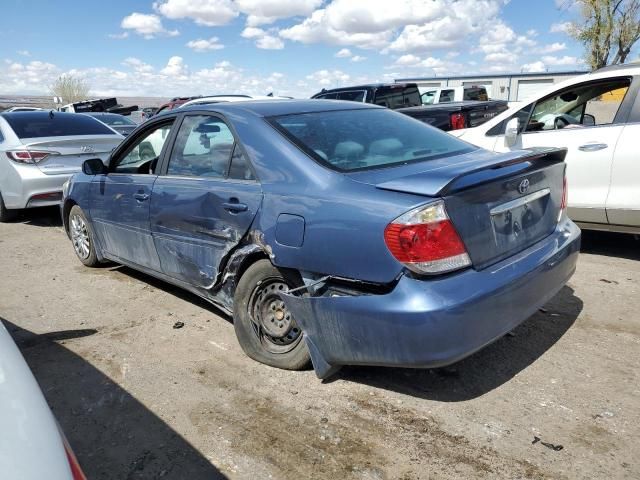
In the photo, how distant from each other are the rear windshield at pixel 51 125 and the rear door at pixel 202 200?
4.61m

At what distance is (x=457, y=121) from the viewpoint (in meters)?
7.47

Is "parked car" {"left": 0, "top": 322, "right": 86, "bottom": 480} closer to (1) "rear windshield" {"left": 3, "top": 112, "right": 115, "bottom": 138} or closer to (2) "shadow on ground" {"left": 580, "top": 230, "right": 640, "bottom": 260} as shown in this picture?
(2) "shadow on ground" {"left": 580, "top": 230, "right": 640, "bottom": 260}

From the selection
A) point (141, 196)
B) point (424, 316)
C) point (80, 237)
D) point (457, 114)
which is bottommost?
point (80, 237)

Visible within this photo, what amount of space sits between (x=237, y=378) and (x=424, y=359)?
4.06 feet

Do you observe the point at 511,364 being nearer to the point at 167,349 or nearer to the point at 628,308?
the point at 628,308

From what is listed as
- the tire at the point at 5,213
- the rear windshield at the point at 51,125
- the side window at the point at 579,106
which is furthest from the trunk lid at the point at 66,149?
the side window at the point at 579,106

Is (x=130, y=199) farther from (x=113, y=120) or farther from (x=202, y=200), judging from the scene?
(x=113, y=120)

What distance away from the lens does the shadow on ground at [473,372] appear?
3037mm

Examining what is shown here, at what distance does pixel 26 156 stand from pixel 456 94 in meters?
16.2

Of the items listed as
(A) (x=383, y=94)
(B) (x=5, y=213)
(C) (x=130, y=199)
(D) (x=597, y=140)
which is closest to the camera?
(C) (x=130, y=199)

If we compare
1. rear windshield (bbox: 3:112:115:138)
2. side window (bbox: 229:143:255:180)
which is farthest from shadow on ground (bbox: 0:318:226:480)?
rear windshield (bbox: 3:112:115:138)

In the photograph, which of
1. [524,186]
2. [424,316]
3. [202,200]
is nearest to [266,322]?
[202,200]

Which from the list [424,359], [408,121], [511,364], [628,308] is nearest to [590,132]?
[628,308]

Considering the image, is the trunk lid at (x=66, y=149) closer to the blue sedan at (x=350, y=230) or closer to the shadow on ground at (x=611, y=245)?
the blue sedan at (x=350, y=230)
